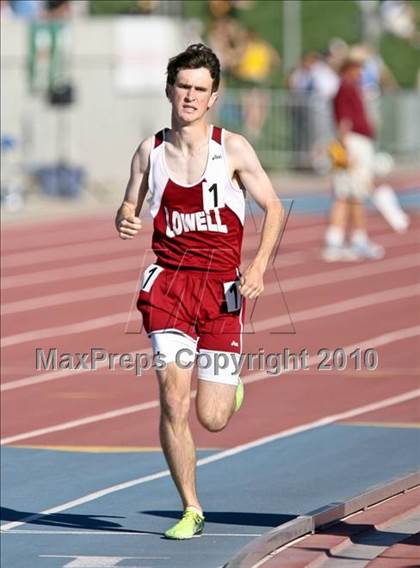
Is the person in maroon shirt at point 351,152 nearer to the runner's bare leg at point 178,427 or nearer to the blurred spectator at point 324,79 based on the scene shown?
the blurred spectator at point 324,79

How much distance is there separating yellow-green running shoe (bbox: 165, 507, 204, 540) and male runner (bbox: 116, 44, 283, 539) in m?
0.01

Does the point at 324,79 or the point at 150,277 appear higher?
the point at 324,79

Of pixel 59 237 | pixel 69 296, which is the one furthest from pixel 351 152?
pixel 59 237

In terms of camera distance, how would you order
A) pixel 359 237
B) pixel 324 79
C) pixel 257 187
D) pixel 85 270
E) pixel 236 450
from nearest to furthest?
1. pixel 257 187
2. pixel 236 450
3. pixel 85 270
4. pixel 359 237
5. pixel 324 79

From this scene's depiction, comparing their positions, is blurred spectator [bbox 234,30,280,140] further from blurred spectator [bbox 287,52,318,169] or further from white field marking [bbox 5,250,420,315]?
white field marking [bbox 5,250,420,315]

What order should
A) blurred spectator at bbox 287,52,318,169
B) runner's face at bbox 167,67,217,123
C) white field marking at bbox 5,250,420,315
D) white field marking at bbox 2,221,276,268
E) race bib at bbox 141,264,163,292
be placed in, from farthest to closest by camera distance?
blurred spectator at bbox 287,52,318,169 < white field marking at bbox 2,221,276,268 < white field marking at bbox 5,250,420,315 < race bib at bbox 141,264,163,292 < runner's face at bbox 167,67,217,123

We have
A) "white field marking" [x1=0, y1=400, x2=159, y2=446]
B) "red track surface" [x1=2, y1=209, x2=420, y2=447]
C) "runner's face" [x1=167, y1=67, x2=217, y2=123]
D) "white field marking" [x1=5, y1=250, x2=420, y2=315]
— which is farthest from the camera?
"white field marking" [x1=5, y1=250, x2=420, y2=315]

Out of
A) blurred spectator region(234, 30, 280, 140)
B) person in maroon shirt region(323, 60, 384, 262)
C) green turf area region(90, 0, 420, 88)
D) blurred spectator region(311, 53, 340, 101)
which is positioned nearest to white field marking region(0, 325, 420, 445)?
person in maroon shirt region(323, 60, 384, 262)

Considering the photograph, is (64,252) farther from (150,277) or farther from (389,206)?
(150,277)

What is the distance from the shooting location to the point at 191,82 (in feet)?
26.4

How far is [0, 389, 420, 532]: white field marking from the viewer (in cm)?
962

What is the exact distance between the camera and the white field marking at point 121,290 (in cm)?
1673

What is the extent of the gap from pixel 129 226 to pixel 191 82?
719mm

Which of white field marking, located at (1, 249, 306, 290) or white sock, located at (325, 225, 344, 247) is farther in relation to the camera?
white sock, located at (325, 225, 344, 247)
